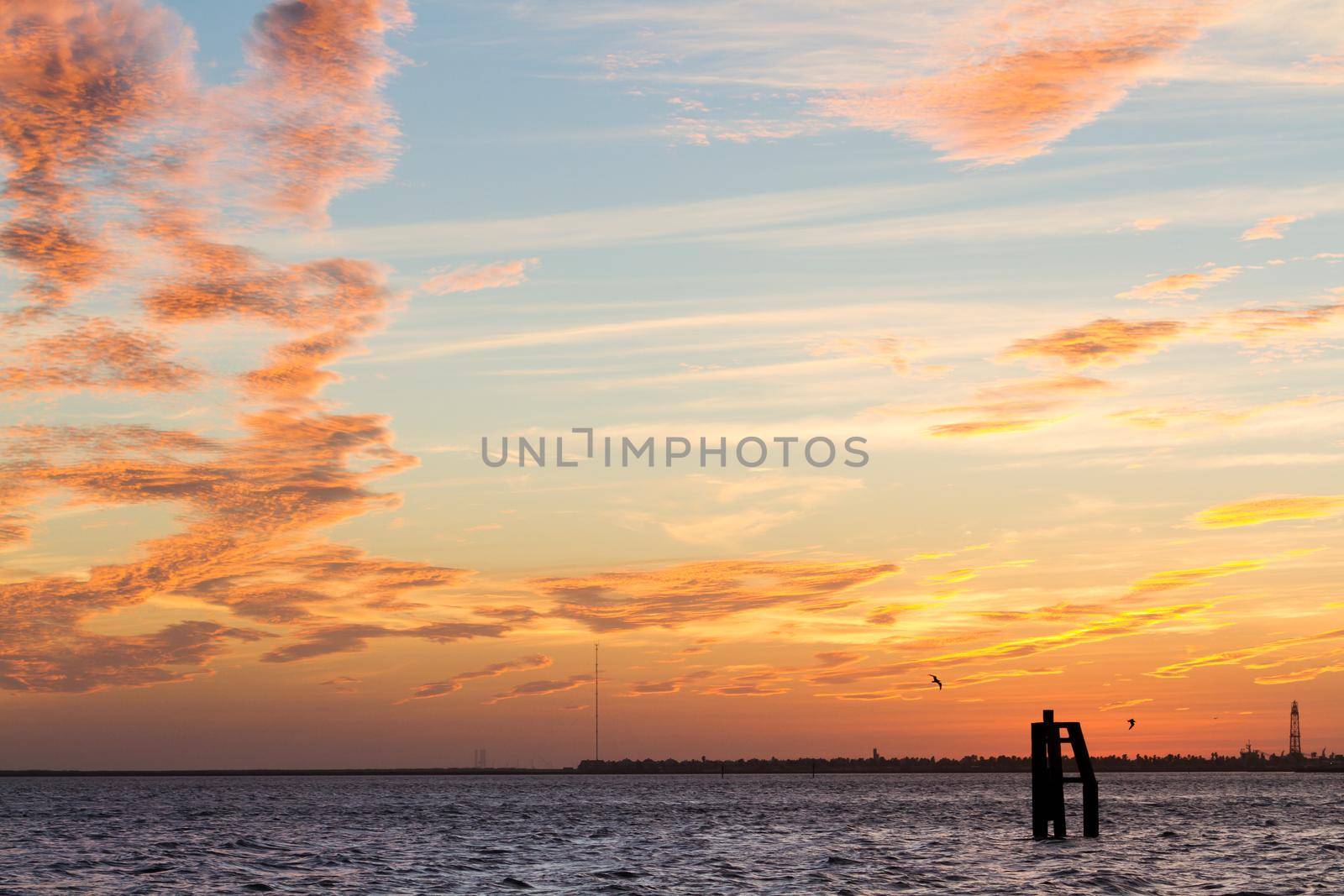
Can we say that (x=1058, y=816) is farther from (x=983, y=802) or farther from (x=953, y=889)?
(x=983, y=802)

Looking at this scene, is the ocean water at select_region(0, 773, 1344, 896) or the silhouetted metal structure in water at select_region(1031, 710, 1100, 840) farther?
the silhouetted metal structure in water at select_region(1031, 710, 1100, 840)

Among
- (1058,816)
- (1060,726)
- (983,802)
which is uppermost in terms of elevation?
(1060,726)

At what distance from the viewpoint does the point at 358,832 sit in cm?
10606

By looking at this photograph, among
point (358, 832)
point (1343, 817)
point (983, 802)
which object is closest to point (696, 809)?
point (983, 802)

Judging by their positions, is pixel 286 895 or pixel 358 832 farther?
pixel 358 832

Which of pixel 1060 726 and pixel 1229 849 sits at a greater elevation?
pixel 1060 726

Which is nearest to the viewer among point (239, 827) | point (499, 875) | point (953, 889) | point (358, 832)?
point (953, 889)

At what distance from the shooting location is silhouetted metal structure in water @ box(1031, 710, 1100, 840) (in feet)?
234

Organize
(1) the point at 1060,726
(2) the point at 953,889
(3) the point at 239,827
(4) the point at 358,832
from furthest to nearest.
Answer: (3) the point at 239,827 → (4) the point at 358,832 → (1) the point at 1060,726 → (2) the point at 953,889

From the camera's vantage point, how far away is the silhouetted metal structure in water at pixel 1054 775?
71250mm

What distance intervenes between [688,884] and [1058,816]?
28.4 meters

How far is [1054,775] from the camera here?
244 ft

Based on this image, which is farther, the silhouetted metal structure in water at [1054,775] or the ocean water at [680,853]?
the silhouetted metal structure in water at [1054,775]

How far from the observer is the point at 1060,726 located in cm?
7250
